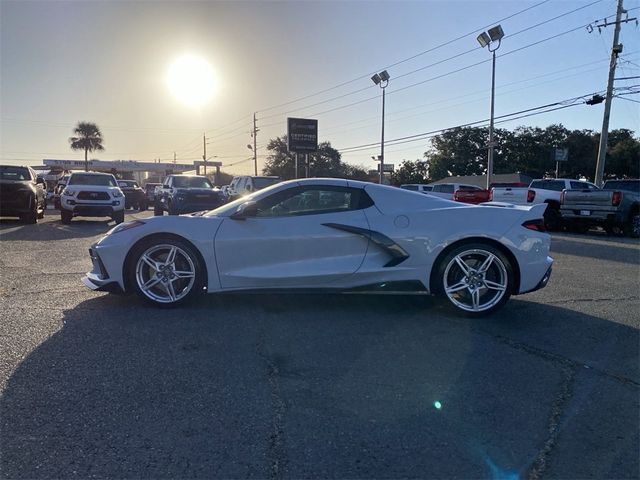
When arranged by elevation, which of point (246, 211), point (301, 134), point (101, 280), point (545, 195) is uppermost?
point (301, 134)

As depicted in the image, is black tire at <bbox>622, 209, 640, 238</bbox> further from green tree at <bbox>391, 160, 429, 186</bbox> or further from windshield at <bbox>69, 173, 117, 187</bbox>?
green tree at <bbox>391, 160, 429, 186</bbox>

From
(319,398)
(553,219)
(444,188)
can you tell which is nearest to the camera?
(319,398)

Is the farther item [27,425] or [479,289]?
[479,289]

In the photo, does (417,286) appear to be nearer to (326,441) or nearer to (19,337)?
(326,441)

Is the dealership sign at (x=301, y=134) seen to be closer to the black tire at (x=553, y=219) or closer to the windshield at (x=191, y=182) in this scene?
the windshield at (x=191, y=182)

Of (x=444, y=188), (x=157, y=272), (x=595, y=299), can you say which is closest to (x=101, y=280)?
(x=157, y=272)

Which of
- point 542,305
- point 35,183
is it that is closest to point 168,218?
point 542,305

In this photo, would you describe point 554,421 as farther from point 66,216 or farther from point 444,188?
point 444,188

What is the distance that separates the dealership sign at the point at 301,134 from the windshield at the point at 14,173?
45.3 feet

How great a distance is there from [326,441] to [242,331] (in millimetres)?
1941

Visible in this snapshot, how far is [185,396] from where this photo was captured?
312 centimetres

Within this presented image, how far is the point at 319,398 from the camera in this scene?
3125mm

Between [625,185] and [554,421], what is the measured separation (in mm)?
16429

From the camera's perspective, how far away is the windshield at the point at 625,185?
16.0 meters
